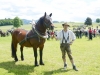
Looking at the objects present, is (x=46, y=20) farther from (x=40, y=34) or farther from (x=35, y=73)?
(x=35, y=73)

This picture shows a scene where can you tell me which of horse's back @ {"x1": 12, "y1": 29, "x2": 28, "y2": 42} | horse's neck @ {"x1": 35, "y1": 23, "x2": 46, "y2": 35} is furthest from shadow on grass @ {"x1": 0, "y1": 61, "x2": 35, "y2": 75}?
horse's neck @ {"x1": 35, "y1": 23, "x2": 46, "y2": 35}

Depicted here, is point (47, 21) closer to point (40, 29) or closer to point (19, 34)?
point (40, 29)

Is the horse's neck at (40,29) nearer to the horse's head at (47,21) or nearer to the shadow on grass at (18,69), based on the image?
the horse's head at (47,21)

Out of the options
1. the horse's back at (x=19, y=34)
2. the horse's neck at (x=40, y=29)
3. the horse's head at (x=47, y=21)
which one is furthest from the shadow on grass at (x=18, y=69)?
the horse's head at (x=47, y=21)

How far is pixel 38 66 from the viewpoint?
11.5 meters

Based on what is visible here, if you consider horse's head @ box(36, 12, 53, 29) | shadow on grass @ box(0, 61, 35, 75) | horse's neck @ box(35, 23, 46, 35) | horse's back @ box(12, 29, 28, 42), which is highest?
horse's head @ box(36, 12, 53, 29)

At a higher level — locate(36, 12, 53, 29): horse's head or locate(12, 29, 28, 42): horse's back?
locate(36, 12, 53, 29): horse's head

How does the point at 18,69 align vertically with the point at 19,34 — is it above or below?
below

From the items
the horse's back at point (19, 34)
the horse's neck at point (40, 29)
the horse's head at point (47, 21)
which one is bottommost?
the horse's back at point (19, 34)

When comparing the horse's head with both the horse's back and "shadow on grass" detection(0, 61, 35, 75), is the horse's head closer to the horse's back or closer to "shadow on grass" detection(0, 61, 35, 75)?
the horse's back

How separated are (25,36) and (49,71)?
9.04ft

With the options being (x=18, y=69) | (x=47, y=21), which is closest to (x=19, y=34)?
(x=18, y=69)

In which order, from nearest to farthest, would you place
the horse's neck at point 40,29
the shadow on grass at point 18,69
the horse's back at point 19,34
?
the shadow on grass at point 18,69 → the horse's neck at point 40,29 → the horse's back at point 19,34

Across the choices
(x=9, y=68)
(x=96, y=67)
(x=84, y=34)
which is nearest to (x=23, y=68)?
(x=9, y=68)
